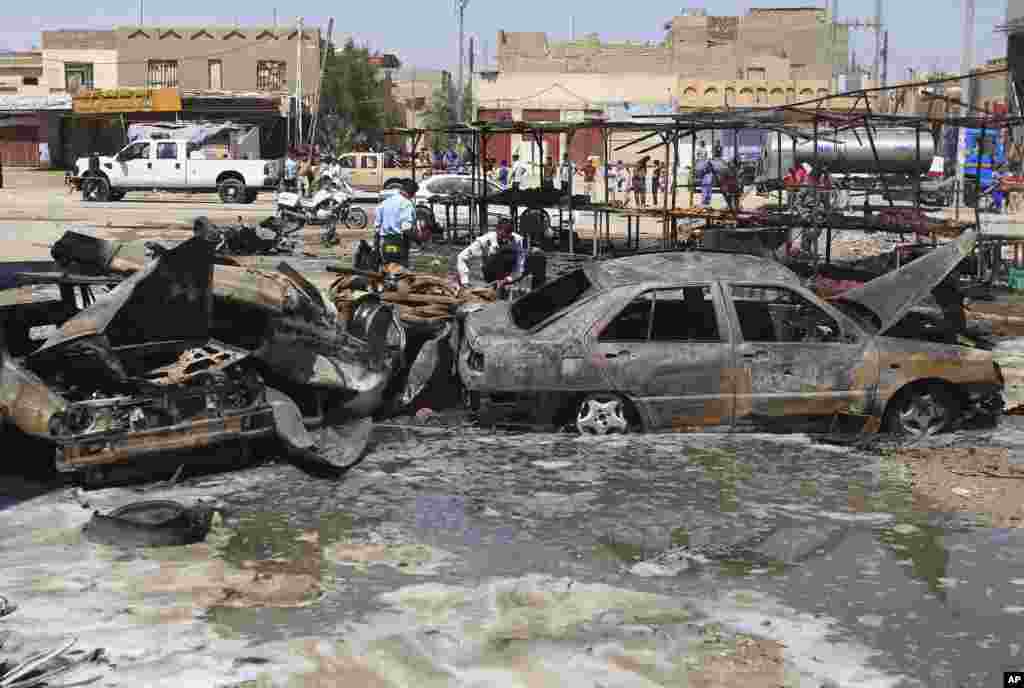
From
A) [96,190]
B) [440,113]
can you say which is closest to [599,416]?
[96,190]

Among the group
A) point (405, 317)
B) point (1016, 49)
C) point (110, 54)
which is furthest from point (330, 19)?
point (405, 317)

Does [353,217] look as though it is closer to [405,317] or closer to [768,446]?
[405,317]

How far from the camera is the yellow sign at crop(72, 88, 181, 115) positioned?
5222 centimetres

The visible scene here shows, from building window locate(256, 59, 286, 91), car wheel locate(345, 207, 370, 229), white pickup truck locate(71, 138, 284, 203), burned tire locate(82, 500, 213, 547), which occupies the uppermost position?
building window locate(256, 59, 286, 91)

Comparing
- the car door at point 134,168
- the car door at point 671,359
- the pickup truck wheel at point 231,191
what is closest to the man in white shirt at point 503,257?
the car door at point 671,359

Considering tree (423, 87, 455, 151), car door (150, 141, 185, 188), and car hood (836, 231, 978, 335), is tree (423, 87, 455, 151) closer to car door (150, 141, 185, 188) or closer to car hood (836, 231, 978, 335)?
car door (150, 141, 185, 188)

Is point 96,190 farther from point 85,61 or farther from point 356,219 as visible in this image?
point 85,61

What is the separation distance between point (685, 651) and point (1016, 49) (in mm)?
41503

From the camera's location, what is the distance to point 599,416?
29.2ft

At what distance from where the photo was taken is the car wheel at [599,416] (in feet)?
29.2

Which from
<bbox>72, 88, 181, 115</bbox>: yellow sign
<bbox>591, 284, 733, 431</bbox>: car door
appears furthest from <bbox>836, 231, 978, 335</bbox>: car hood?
<bbox>72, 88, 181, 115</bbox>: yellow sign

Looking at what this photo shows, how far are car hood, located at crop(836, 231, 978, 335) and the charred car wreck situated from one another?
3.78 metres

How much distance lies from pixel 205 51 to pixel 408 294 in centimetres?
5748

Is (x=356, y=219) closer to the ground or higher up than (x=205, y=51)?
closer to the ground
